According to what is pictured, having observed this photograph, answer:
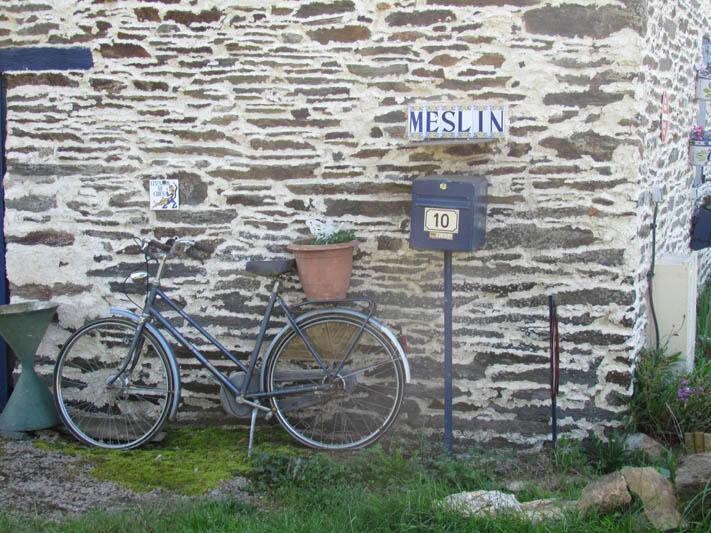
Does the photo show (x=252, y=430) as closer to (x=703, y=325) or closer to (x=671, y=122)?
(x=671, y=122)

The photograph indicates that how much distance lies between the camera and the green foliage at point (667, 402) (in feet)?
14.2

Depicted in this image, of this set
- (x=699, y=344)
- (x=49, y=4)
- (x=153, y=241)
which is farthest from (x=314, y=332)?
(x=699, y=344)

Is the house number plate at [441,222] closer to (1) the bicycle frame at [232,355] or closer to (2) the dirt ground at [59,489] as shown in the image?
(1) the bicycle frame at [232,355]

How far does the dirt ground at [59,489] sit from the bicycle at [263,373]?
0.32m

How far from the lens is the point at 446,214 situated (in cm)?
404

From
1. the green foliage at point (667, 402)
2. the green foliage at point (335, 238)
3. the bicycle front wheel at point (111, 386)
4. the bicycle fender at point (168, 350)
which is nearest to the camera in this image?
the green foliage at point (667, 402)

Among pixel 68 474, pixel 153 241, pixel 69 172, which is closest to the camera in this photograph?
pixel 68 474

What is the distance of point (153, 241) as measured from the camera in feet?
15.1

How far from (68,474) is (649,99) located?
14.8 ft

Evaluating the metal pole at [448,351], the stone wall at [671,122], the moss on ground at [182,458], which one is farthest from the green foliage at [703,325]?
Result: the moss on ground at [182,458]

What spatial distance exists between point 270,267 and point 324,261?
0.37m

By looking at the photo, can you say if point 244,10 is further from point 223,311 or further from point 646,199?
point 646,199

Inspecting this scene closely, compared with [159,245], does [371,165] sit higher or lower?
higher

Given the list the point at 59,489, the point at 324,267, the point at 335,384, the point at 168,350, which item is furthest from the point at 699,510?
the point at 59,489
